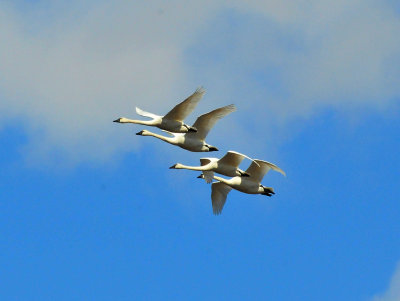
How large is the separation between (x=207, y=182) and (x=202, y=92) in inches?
307

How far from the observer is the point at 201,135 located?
265ft

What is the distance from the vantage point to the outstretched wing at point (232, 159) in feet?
266

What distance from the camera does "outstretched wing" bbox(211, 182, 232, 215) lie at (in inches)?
3447

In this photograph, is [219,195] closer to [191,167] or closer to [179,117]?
[191,167]

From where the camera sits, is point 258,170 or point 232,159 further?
point 258,170

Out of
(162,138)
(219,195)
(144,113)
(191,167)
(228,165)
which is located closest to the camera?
(228,165)

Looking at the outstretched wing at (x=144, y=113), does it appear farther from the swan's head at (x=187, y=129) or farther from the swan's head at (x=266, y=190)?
the swan's head at (x=266, y=190)

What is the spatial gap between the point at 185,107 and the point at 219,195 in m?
9.96

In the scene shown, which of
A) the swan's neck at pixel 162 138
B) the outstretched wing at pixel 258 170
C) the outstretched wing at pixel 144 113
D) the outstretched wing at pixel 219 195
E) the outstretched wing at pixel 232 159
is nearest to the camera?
the outstretched wing at pixel 232 159

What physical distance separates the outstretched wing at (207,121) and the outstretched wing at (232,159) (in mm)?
1785

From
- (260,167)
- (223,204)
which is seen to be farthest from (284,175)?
(223,204)

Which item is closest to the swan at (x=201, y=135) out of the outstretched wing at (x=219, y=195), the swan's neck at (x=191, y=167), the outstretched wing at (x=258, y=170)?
the swan's neck at (x=191, y=167)

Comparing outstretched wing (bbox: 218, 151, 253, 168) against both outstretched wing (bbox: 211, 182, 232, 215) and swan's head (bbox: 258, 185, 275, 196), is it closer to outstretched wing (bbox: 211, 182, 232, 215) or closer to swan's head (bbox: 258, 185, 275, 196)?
swan's head (bbox: 258, 185, 275, 196)

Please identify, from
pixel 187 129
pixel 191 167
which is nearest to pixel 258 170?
pixel 191 167
